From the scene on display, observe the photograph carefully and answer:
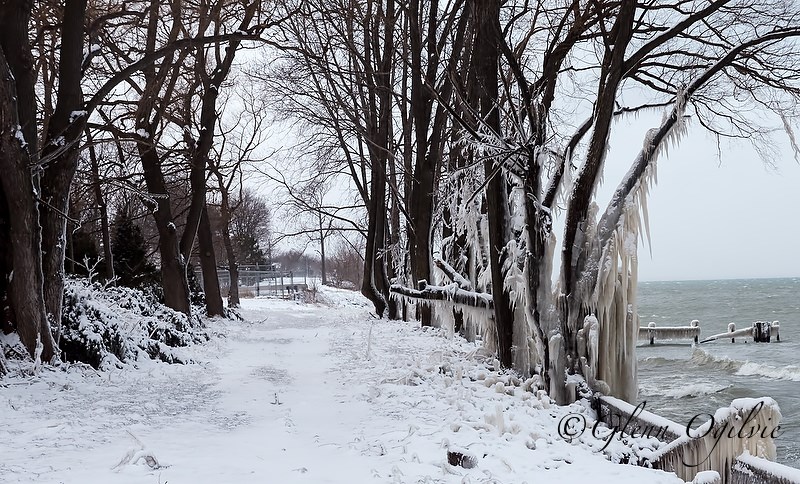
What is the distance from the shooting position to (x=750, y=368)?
17.8 m

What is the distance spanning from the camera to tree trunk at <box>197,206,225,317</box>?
17.6m

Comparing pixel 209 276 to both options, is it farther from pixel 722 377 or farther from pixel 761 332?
pixel 761 332

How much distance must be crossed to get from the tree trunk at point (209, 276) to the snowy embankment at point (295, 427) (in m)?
9.81

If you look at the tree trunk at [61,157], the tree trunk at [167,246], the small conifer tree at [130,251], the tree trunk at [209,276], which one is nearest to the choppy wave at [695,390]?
the tree trunk at [167,246]

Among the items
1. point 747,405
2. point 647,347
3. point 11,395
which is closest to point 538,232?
point 747,405

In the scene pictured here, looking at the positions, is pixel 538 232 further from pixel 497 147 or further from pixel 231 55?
pixel 231 55

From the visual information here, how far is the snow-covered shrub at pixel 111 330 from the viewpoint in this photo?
7.15 meters

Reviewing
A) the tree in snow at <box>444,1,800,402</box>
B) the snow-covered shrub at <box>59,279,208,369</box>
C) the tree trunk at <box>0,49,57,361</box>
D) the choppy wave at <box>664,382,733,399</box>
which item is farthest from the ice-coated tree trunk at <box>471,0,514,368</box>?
the choppy wave at <box>664,382,733,399</box>

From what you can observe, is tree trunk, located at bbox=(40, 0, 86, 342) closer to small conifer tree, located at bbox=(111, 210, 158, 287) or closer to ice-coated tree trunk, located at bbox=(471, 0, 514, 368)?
ice-coated tree trunk, located at bbox=(471, 0, 514, 368)

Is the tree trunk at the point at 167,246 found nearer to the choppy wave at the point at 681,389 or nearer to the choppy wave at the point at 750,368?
the choppy wave at the point at 681,389

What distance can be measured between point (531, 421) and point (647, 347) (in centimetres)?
2514

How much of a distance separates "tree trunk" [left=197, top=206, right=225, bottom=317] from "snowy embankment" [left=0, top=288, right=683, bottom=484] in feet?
32.2

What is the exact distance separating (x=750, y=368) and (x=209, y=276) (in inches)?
701

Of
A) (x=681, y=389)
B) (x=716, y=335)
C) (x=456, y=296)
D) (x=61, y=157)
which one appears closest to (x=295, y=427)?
(x=456, y=296)
